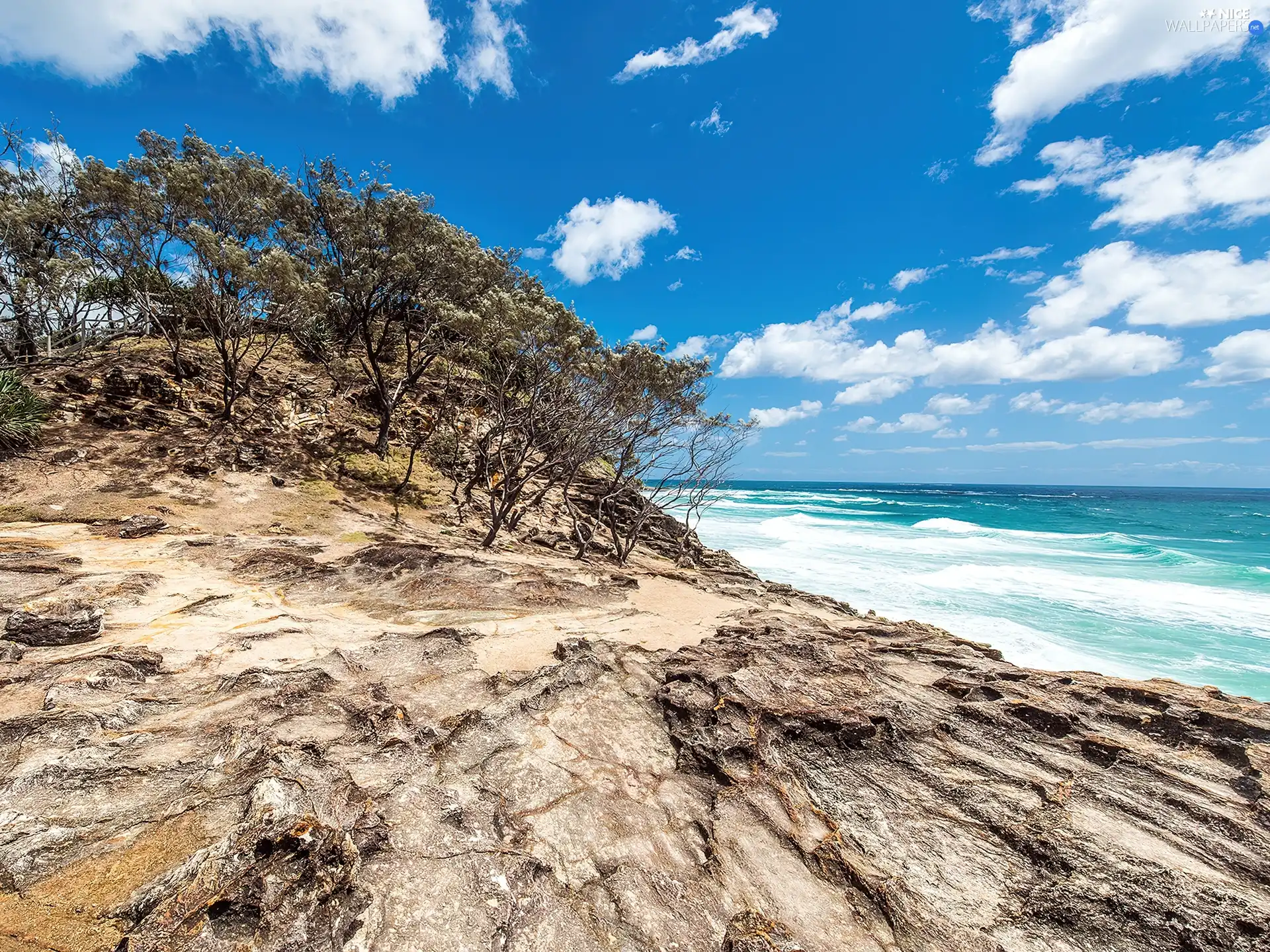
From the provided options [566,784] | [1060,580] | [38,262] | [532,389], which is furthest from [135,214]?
[1060,580]

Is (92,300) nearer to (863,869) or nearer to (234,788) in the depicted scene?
(234,788)

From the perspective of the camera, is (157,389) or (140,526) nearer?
(140,526)

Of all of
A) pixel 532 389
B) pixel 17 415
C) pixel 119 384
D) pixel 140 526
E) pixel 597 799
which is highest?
pixel 532 389

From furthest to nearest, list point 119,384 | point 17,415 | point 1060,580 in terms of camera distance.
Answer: point 1060,580 < point 119,384 < point 17,415

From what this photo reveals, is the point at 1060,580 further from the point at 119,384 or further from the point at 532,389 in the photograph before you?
the point at 119,384

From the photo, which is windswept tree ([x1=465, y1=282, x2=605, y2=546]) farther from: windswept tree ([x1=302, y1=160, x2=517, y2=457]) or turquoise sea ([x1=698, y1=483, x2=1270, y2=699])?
turquoise sea ([x1=698, y1=483, x2=1270, y2=699])

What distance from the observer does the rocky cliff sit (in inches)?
108

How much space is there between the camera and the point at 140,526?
383 inches

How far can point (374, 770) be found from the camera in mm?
3732

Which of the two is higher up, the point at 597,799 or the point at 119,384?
the point at 119,384

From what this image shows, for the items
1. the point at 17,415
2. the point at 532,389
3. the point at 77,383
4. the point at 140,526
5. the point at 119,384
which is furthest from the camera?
the point at 532,389

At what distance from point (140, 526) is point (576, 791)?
434 inches

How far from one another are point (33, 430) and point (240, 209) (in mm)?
8023

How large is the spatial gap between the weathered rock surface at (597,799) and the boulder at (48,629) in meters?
0.19
